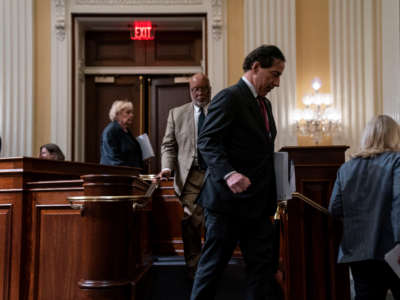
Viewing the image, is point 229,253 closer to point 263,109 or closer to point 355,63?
point 263,109

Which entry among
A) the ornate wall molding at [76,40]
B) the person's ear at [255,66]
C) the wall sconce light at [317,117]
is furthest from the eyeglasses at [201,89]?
the wall sconce light at [317,117]

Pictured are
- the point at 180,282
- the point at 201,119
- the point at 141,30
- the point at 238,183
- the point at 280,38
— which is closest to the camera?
the point at 238,183

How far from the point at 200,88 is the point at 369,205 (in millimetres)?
1597

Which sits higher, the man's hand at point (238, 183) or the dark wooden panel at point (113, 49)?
the dark wooden panel at point (113, 49)

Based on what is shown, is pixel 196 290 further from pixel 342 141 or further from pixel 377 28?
pixel 377 28

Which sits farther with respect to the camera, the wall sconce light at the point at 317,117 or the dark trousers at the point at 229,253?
the wall sconce light at the point at 317,117

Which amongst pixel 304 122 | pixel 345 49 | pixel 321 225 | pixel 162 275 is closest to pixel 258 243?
pixel 321 225

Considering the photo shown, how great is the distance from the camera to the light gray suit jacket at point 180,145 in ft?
11.9

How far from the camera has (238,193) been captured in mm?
2168

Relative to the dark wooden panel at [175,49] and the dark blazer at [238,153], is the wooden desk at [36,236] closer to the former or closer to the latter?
the dark blazer at [238,153]

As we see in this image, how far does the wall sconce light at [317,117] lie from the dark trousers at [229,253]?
14.9 ft

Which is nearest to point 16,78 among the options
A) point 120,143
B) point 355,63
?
point 120,143

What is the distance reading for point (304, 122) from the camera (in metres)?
6.65

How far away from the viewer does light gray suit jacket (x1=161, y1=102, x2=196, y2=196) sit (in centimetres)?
363
